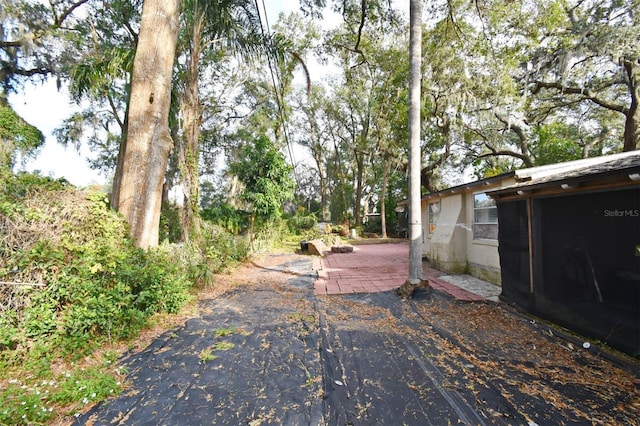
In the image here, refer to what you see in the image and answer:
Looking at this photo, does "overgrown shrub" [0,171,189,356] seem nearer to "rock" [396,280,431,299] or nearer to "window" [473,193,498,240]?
"rock" [396,280,431,299]

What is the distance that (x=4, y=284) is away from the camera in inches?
104

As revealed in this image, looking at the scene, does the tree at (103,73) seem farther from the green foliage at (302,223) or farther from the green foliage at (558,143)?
the green foliage at (558,143)

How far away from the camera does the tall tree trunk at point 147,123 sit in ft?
14.6

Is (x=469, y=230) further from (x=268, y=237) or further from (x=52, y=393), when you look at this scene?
(x=268, y=237)

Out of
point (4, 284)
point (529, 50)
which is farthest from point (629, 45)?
point (4, 284)

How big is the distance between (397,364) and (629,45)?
1122 centimetres

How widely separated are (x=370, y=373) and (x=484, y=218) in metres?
5.16

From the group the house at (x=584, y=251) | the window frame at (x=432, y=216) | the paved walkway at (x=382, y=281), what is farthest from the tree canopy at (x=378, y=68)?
the house at (x=584, y=251)

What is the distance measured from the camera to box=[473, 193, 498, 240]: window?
231 inches

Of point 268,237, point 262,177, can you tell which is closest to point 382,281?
point 262,177

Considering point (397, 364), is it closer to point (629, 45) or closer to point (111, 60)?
point (111, 60)

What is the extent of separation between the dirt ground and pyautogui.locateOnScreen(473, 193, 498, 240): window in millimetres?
2264

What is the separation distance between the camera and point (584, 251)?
323 centimetres

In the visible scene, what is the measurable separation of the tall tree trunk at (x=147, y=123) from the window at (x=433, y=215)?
24.3 feet
